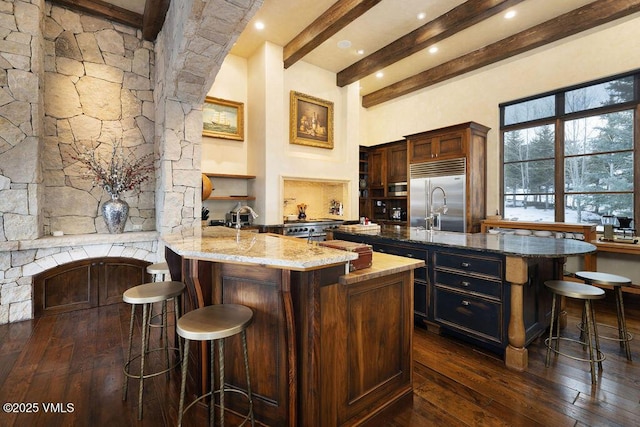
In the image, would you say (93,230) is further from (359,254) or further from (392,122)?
(392,122)

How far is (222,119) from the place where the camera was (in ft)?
16.8

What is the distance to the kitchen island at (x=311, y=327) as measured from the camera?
61.7 inches

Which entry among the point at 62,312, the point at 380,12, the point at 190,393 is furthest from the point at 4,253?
the point at 380,12

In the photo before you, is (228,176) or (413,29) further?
(228,176)

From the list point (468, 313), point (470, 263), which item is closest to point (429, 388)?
point (468, 313)

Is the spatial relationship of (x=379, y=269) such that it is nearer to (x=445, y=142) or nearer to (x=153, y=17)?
(x=153, y=17)

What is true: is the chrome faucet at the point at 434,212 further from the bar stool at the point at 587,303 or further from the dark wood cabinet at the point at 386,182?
the bar stool at the point at 587,303

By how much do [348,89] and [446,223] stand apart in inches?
126

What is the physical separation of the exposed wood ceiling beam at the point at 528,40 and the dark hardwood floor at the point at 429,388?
397 centimetres

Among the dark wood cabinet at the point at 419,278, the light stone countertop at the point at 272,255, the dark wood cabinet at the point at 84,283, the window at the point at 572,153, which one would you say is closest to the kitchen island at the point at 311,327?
the light stone countertop at the point at 272,255

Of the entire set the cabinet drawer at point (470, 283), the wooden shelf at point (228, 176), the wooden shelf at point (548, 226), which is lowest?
the cabinet drawer at point (470, 283)

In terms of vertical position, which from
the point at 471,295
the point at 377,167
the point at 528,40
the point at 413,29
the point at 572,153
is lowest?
the point at 471,295

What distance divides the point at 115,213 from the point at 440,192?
5.07m

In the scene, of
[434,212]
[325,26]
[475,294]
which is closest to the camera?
[475,294]
